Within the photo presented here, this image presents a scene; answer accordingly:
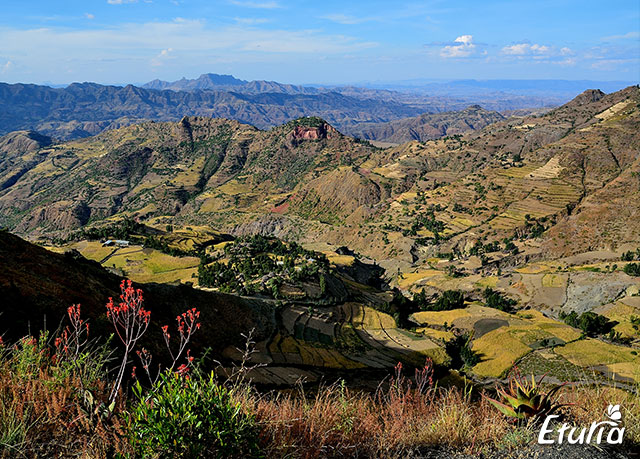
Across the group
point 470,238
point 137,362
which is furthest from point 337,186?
point 137,362

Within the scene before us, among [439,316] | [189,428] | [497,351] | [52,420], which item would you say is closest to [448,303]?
[439,316]

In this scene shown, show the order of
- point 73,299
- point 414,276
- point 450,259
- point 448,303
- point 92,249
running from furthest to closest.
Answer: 1. point 450,259
2. point 414,276
3. point 92,249
4. point 448,303
5. point 73,299

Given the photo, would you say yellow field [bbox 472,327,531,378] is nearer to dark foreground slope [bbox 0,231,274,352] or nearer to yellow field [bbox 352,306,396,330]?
yellow field [bbox 352,306,396,330]

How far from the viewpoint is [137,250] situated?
97750 mm

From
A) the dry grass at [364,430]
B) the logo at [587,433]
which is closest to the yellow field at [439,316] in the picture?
the logo at [587,433]

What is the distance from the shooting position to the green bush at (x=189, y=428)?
4172mm

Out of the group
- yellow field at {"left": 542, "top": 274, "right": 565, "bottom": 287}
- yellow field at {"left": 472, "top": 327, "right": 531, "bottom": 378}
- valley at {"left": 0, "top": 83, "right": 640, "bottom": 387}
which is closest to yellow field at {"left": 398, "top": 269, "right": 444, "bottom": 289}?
valley at {"left": 0, "top": 83, "right": 640, "bottom": 387}

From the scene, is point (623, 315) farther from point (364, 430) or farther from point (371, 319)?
point (364, 430)

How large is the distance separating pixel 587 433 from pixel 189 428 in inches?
259

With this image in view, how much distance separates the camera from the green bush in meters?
4.17

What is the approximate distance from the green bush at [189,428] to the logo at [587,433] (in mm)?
4944

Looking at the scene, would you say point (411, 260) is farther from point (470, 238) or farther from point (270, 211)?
point (270, 211)

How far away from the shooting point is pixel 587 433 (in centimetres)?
612

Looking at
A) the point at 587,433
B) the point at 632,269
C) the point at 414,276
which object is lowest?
the point at 414,276
